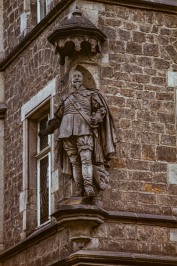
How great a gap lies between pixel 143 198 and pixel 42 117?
2.47m

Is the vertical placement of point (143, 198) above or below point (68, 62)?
below

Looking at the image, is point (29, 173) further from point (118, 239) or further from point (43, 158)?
point (118, 239)

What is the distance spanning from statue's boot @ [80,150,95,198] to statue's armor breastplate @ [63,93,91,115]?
0.60 m

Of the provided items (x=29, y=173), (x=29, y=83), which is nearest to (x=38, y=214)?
(x=29, y=173)

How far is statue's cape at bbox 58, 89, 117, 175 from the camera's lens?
1591cm

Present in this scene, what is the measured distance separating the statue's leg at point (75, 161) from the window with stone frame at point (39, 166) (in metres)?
1.51

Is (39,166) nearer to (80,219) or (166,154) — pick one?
(166,154)

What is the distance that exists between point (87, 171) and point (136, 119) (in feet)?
4.25

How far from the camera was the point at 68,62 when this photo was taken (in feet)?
53.9

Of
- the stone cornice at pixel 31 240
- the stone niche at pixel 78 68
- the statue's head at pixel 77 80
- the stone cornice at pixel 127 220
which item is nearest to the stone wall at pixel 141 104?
the stone cornice at pixel 127 220

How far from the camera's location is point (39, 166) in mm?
17938

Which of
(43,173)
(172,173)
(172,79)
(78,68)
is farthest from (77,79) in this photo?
(43,173)

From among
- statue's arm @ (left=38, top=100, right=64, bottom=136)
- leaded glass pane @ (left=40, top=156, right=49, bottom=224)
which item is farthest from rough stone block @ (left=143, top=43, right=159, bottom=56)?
leaded glass pane @ (left=40, top=156, right=49, bottom=224)

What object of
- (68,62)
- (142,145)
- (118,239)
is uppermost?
(68,62)
